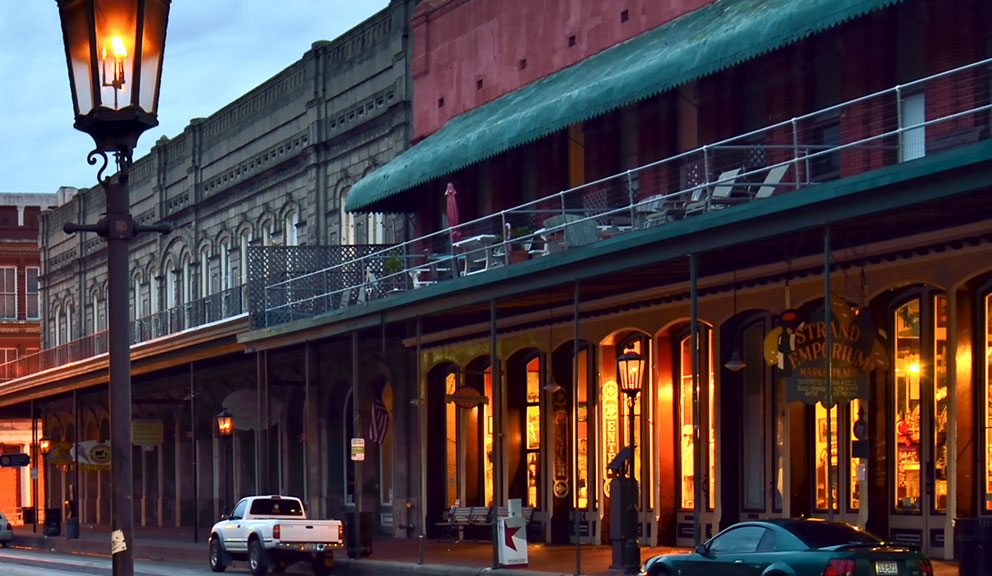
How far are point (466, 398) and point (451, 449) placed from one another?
4190mm

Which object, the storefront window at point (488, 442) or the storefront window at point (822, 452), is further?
the storefront window at point (488, 442)

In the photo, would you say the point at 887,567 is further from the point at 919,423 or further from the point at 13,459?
the point at 13,459

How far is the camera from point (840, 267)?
2530 cm

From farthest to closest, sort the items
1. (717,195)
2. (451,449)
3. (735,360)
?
(451,449)
(735,360)
(717,195)

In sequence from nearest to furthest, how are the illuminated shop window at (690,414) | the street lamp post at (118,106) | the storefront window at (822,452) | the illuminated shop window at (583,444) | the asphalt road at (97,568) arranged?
1. the street lamp post at (118,106)
2. the storefront window at (822,452)
3. the illuminated shop window at (690,414)
4. the asphalt road at (97,568)
5. the illuminated shop window at (583,444)

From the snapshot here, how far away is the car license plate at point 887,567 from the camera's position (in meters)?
18.0

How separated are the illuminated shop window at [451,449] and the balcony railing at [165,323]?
6.44 meters

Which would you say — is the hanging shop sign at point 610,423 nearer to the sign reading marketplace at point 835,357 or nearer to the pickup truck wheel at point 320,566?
the pickup truck wheel at point 320,566

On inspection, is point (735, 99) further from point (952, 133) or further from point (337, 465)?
point (337, 465)

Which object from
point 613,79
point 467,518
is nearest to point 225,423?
point 467,518

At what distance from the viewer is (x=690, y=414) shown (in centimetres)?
2956

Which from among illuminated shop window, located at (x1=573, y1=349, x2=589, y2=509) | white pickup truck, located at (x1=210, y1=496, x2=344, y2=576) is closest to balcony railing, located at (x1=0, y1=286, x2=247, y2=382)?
white pickup truck, located at (x1=210, y1=496, x2=344, y2=576)

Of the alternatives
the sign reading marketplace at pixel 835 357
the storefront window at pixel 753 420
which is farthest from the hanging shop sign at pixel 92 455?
the sign reading marketplace at pixel 835 357

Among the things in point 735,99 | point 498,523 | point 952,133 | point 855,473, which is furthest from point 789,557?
point 735,99
